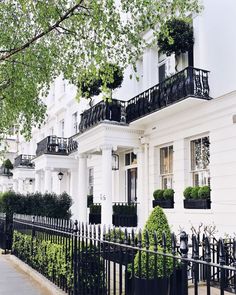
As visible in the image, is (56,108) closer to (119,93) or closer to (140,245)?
(119,93)

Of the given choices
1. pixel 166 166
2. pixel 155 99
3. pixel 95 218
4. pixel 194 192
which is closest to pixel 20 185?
pixel 95 218

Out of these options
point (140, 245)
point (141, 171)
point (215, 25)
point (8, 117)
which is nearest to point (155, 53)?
point (215, 25)

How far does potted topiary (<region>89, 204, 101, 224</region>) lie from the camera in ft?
58.1

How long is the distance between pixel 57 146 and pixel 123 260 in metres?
17.8

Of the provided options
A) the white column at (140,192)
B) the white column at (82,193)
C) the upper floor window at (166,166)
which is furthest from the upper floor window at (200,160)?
the white column at (82,193)

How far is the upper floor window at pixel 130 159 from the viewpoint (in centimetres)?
1665

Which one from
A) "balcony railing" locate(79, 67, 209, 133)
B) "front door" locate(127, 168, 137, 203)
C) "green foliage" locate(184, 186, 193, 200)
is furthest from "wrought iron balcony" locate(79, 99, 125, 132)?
"green foliage" locate(184, 186, 193, 200)

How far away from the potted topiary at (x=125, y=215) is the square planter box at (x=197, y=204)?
10.8 feet

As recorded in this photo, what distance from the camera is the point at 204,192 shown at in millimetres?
11781

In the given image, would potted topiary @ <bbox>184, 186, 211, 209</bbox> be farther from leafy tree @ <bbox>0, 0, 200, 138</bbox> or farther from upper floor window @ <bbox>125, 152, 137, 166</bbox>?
leafy tree @ <bbox>0, 0, 200, 138</bbox>

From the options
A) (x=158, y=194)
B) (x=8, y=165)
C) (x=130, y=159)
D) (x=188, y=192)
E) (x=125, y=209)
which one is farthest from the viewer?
(x=8, y=165)

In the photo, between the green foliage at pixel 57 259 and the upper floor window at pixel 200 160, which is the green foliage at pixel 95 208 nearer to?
the upper floor window at pixel 200 160

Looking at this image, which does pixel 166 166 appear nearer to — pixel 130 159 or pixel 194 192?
pixel 194 192

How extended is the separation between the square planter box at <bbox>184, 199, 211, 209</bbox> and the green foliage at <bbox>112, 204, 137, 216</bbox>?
332 centimetres
